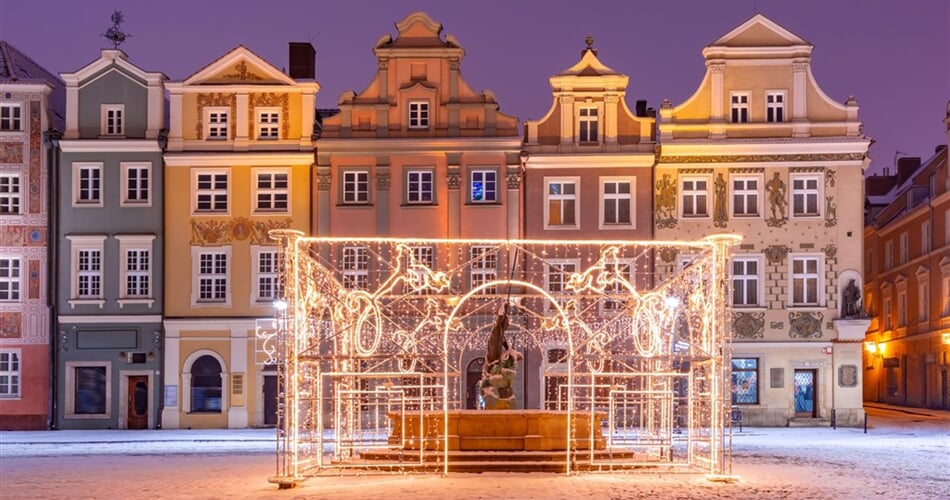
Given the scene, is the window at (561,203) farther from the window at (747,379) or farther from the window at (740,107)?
the window at (747,379)

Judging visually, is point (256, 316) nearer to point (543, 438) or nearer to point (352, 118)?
point (352, 118)

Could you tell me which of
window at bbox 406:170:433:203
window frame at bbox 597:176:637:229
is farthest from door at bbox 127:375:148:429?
window frame at bbox 597:176:637:229

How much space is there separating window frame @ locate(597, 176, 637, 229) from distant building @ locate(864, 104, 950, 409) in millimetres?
15909

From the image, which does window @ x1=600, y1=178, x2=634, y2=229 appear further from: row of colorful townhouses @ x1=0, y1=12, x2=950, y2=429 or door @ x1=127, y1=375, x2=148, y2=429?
door @ x1=127, y1=375, x2=148, y2=429

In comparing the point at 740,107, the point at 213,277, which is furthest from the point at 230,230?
the point at 740,107

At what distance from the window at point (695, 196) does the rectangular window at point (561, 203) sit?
12.2ft

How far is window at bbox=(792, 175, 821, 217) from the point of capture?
4491cm

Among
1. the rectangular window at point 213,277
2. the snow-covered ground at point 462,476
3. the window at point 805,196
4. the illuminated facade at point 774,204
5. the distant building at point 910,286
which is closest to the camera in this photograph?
the snow-covered ground at point 462,476

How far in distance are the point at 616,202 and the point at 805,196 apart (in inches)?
253

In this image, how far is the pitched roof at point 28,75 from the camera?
4628cm

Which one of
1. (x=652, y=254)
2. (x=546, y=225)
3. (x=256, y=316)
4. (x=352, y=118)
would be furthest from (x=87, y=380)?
(x=652, y=254)

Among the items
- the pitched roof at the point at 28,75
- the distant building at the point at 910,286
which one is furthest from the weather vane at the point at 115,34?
the distant building at the point at 910,286

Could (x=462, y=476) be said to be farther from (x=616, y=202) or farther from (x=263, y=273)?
(x=263, y=273)

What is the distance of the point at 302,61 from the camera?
47969 millimetres
